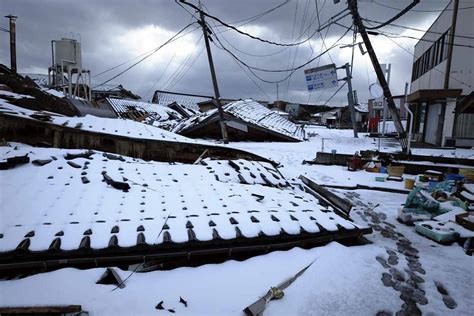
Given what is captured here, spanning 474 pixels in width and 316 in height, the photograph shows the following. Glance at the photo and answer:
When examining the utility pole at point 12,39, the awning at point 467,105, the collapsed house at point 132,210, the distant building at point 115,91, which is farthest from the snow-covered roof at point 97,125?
the distant building at point 115,91

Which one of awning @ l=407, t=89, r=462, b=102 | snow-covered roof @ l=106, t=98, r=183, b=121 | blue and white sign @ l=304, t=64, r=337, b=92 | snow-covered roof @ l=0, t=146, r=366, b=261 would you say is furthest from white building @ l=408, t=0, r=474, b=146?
snow-covered roof @ l=106, t=98, r=183, b=121

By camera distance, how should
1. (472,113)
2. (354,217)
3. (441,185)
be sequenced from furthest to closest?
1. (472,113)
2. (441,185)
3. (354,217)

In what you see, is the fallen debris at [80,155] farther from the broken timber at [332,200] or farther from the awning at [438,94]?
the awning at [438,94]

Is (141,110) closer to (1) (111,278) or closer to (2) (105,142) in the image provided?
(2) (105,142)

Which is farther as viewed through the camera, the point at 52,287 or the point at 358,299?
the point at 358,299

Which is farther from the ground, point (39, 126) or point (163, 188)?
point (39, 126)

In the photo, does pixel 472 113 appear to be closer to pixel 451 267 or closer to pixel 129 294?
pixel 451 267

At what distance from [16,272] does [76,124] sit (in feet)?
14.4

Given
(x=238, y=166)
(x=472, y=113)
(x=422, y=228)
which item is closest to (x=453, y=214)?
(x=422, y=228)

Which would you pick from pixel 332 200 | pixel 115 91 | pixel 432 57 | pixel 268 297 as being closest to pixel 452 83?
pixel 432 57

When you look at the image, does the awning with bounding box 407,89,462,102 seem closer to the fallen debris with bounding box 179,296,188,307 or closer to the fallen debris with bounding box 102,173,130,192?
the fallen debris with bounding box 102,173,130,192

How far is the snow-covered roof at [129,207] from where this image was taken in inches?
113

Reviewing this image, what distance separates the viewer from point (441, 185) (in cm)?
616

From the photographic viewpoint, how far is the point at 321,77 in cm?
1834
